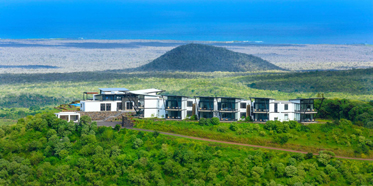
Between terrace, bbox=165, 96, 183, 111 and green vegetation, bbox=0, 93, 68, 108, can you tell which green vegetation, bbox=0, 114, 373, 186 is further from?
green vegetation, bbox=0, 93, 68, 108

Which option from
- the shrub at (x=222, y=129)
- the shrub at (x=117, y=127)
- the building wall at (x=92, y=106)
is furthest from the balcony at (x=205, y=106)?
the building wall at (x=92, y=106)

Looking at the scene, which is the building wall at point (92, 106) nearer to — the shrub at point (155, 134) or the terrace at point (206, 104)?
the terrace at point (206, 104)

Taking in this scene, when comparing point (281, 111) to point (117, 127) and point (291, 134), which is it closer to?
point (291, 134)

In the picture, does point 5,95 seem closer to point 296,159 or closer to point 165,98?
point 165,98

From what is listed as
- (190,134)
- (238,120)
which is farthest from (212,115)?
(190,134)

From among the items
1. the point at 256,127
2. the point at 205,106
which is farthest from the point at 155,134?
the point at 256,127

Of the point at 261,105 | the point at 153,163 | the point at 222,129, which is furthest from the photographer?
the point at 261,105

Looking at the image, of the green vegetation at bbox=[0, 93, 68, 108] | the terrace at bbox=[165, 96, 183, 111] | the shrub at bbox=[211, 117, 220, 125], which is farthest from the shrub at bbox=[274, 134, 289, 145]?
the green vegetation at bbox=[0, 93, 68, 108]
